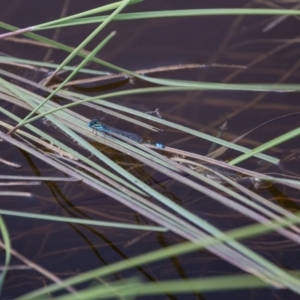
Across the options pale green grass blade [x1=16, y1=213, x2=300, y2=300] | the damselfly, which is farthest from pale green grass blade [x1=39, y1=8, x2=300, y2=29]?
pale green grass blade [x1=16, y1=213, x2=300, y2=300]

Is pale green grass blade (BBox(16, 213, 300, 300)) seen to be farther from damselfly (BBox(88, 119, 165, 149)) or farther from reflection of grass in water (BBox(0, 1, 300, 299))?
damselfly (BBox(88, 119, 165, 149))

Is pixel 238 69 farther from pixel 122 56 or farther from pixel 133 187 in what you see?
pixel 133 187

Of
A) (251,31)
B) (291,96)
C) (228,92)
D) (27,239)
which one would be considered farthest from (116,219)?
(251,31)

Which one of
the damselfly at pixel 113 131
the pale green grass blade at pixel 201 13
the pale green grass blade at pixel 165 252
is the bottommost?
the pale green grass blade at pixel 165 252

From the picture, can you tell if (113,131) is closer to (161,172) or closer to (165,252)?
(161,172)

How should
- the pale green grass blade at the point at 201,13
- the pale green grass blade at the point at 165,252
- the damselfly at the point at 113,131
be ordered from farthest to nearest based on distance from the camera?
the damselfly at the point at 113,131 < the pale green grass blade at the point at 201,13 < the pale green grass blade at the point at 165,252

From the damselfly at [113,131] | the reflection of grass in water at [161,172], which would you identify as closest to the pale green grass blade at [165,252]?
the reflection of grass in water at [161,172]

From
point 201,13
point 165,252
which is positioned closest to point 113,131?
point 201,13

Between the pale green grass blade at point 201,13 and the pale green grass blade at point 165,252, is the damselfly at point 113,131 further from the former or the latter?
the pale green grass blade at point 165,252
